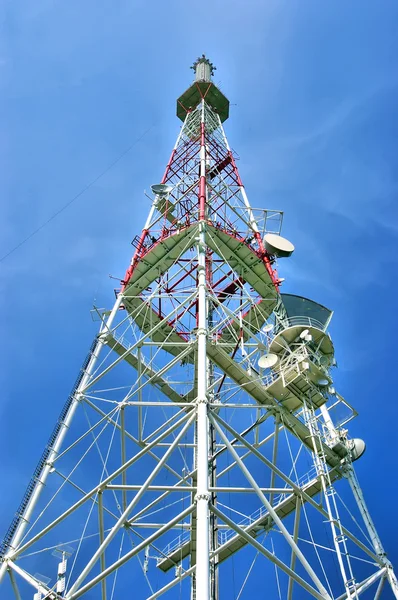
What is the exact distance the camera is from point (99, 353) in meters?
23.4

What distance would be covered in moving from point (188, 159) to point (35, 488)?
22.7 metres

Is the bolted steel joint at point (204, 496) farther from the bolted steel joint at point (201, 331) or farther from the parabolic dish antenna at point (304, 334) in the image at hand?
the parabolic dish antenna at point (304, 334)

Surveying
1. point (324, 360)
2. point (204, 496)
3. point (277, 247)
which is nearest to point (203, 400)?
point (204, 496)

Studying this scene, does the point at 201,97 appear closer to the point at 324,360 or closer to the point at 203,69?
the point at 203,69

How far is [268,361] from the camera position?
22.1 meters

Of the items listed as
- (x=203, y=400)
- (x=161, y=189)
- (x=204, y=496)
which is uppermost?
(x=161, y=189)

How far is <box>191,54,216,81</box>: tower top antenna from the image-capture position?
42.1 m

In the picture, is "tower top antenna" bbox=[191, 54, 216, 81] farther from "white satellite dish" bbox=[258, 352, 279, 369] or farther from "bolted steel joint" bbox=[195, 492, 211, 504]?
"bolted steel joint" bbox=[195, 492, 211, 504]

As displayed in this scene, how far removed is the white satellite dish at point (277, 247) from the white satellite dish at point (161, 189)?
21.7 feet

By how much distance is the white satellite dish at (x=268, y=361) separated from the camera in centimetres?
2183

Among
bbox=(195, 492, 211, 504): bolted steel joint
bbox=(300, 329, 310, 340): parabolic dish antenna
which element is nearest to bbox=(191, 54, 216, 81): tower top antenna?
bbox=(300, 329, 310, 340): parabolic dish antenna

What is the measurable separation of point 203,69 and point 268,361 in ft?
98.5

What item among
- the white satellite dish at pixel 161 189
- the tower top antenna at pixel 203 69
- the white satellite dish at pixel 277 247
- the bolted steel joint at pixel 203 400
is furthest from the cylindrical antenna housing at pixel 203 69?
the bolted steel joint at pixel 203 400

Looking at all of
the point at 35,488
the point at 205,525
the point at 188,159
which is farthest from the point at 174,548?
the point at 188,159
